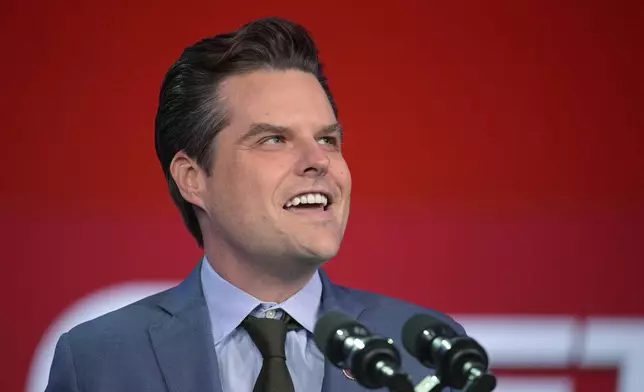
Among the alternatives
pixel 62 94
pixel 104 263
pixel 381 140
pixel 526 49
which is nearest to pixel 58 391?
pixel 104 263

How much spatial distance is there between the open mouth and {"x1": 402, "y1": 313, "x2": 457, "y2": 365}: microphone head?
50 centimetres

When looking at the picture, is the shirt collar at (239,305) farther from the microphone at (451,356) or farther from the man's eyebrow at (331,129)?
the microphone at (451,356)

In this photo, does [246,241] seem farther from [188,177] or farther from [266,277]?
[188,177]

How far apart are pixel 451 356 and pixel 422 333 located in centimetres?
7

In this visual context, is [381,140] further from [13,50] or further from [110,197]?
[13,50]

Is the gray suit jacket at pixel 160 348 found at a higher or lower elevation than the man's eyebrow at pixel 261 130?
lower

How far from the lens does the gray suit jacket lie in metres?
1.74

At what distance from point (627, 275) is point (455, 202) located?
0.54m

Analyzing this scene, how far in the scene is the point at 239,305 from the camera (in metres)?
1.79

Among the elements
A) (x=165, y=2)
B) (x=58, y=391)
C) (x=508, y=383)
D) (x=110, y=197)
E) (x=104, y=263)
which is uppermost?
(x=165, y=2)

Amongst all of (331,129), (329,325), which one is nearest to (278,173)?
(331,129)

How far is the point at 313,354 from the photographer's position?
179 cm

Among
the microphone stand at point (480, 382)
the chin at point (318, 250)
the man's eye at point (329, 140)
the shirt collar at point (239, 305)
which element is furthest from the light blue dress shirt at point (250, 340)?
the microphone stand at point (480, 382)

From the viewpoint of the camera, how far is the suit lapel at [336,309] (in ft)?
5.67
